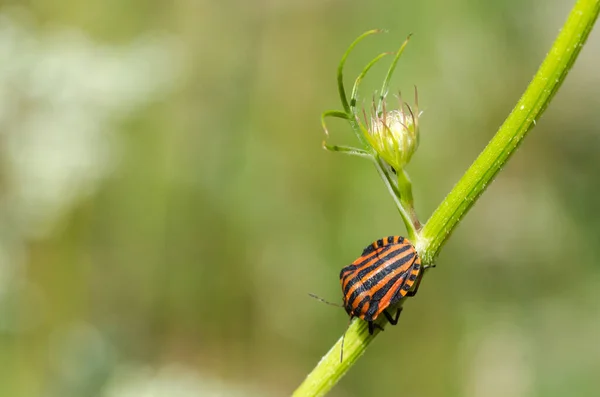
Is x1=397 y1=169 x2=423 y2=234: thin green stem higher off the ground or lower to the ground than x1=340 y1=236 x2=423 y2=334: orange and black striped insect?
higher

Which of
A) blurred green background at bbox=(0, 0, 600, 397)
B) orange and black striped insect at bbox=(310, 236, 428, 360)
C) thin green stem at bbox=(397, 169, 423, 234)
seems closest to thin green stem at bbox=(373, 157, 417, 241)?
thin green stem at bbox=(397, 169, 423, 234)

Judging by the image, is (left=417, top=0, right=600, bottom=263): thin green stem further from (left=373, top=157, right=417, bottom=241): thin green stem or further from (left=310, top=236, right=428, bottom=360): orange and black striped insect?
(left=310, top=236, right=428, bottom=360): orange and black striped insect

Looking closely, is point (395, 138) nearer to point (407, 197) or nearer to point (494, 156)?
point (407, 197)

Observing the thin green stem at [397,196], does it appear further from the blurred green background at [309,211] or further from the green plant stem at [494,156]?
the blurred green background at [309,211]

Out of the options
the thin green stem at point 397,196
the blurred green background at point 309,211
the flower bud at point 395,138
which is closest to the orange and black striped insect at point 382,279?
the thin green stem at point 397,196

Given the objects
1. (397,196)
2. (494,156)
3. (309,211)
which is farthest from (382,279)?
(309,211)

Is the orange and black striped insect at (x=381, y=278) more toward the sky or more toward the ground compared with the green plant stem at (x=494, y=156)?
more toward the ground

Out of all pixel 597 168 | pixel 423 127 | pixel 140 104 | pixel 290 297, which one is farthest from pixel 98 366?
pixel 597 168
